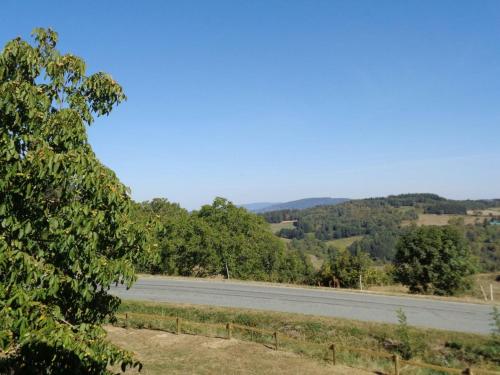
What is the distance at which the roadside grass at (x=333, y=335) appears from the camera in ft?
57.4

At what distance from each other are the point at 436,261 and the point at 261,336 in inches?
891

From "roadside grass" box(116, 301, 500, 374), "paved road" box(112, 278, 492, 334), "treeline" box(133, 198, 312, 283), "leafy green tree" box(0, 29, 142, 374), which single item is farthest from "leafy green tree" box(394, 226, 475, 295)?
"leafy green tree" box(0, 29, 142, 374)

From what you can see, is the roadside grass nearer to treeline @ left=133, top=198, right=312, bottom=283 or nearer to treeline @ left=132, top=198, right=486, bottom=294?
treeline @ left=132, top=198, right=486, bottom=294

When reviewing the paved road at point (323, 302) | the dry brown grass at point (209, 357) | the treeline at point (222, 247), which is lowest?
the dry brown grass at point (209, 357)

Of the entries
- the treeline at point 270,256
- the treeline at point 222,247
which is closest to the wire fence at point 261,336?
the treeline at point 270,256

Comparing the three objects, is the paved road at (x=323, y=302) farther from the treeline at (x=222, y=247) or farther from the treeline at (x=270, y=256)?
the treeline at (x=222, y=247)

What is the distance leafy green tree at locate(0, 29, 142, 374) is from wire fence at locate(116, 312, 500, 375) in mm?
12626

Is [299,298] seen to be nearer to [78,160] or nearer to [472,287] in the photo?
[472,287]

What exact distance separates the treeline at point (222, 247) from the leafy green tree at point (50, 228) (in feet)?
140

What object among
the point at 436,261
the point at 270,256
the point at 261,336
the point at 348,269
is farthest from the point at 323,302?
the point at 270,256

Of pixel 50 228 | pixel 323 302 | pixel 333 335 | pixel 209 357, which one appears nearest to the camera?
pixel 50 228

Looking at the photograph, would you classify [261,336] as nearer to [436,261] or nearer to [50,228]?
[50,228]

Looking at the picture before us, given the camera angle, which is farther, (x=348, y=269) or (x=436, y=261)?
(x=348, y=269)

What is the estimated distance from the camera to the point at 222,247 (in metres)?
52.0
